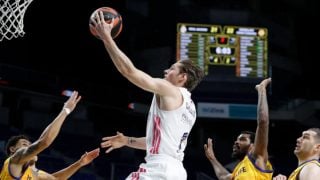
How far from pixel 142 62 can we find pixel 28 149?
8372mm

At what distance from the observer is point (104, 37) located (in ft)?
11.0

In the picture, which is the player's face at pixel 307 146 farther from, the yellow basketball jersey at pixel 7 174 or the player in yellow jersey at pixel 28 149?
the yellow basketball jersey at pixel 7 174

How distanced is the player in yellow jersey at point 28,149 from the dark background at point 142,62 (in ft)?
22.2

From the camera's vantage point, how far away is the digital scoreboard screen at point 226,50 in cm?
1182

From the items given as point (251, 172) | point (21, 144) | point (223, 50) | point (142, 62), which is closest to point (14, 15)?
point (21, 144)

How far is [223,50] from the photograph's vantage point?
11844 millimetres

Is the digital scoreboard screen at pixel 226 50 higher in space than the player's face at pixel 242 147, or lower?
higher

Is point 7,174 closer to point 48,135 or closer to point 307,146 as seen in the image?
point 48,135

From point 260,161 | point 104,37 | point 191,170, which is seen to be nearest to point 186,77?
point 104,37

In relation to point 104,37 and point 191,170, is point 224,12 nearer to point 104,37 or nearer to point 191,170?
point 191,170

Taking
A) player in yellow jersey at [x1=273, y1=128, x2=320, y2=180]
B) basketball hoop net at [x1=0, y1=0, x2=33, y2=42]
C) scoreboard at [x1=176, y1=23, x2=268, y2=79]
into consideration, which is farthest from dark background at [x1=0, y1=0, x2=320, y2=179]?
player in yellow jersey at [x1=273, y1=128, x2=320, y2=180]

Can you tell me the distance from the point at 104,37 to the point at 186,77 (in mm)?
677

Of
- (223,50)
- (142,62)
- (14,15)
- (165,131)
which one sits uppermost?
(14,15)

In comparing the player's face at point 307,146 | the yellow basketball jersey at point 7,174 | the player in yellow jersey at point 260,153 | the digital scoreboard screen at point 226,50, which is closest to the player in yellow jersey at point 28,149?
the yellow basketball jersey at point 7,174
